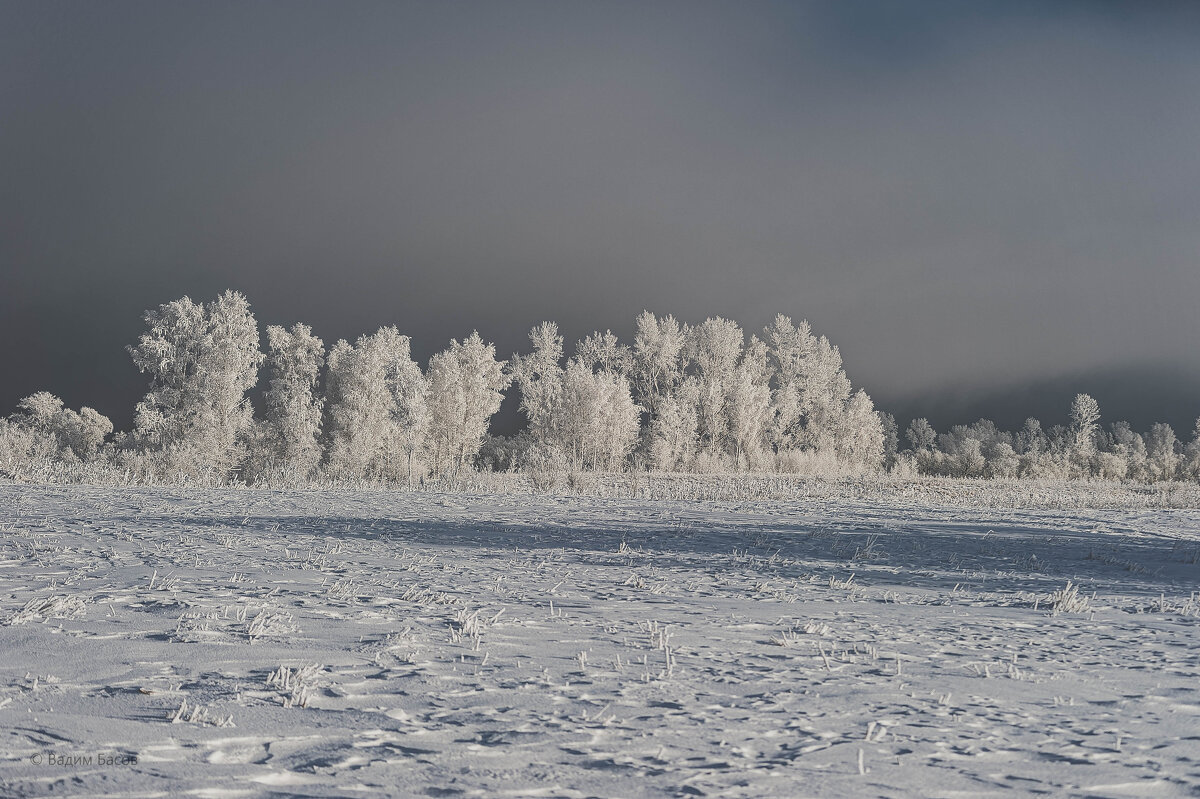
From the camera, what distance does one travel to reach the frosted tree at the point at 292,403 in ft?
146

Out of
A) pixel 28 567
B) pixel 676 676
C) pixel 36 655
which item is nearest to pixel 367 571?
pixel 28 567

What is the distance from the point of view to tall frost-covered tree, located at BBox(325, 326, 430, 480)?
1820 inches

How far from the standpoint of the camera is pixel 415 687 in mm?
4793

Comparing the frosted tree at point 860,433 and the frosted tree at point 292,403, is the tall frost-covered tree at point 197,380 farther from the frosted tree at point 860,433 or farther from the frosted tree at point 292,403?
the frosted tree at point 860,433

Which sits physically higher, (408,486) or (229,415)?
(229,415)

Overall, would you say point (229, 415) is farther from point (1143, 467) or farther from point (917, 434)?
point (917, 434)

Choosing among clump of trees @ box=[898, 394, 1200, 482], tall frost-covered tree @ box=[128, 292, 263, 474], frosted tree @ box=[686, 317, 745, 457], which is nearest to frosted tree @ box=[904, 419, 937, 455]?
clump of trees @ box=[898, 394, 1200, 482]

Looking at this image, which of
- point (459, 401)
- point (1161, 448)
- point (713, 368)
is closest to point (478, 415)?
point (459, 401)

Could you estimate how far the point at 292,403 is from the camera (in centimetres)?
4494

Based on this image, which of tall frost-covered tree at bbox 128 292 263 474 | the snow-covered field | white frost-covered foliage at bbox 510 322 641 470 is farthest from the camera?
white frost-covered foliage at bbox 510 322 641 470

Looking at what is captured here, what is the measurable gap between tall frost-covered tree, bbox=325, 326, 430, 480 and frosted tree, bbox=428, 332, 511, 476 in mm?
3443

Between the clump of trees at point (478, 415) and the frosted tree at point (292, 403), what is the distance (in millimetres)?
101

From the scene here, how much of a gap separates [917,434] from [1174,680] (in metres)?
104

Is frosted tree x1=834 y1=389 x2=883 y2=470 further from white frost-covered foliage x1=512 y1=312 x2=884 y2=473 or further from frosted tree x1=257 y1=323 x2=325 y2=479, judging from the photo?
frosted tree x1=257 y1=323 x2=325 y2=479
